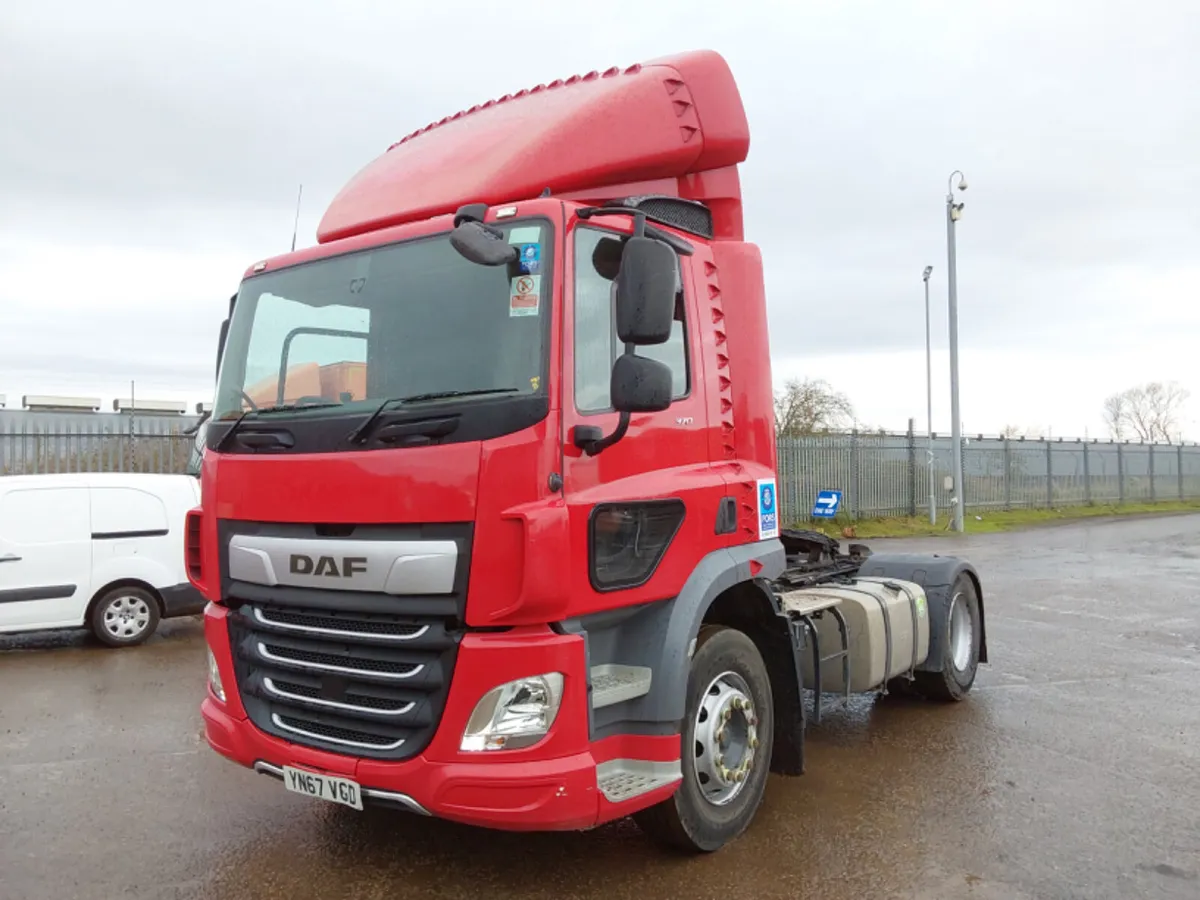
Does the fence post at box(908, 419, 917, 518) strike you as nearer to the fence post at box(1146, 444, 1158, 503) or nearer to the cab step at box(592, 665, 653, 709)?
the fence post at box(1146, 444, 1158, 503)

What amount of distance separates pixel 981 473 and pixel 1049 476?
4.45 metres

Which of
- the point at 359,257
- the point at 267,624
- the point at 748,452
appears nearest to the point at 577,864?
the point at 267,624

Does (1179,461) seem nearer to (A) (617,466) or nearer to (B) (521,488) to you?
(A) (617,466)

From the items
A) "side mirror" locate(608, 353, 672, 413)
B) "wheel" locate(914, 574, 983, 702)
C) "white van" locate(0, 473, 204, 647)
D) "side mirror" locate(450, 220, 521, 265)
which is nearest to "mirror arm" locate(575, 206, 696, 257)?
"side mirror" locate(450, 220, 521, 265)

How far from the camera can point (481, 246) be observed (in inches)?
149

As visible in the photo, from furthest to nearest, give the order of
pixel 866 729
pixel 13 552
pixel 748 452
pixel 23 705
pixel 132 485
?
1. pixel 132 485
2. pixel 13 552
3. pixel 23 705
4. pixel 866 729
5. pixel 748 452

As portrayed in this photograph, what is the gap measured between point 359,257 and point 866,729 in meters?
4.53

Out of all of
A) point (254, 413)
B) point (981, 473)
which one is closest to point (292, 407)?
point (254, 413)

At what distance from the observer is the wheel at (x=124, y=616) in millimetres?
9438

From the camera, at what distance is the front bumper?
356cm

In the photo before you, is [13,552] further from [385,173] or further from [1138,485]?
[1138,485]

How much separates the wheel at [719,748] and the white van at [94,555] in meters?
6.77

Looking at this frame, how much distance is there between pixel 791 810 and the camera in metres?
4.96

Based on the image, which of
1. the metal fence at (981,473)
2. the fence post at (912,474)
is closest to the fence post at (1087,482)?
the metal fence at (981,473)
